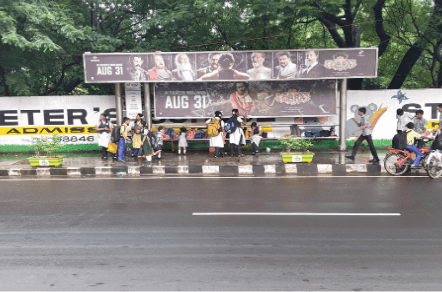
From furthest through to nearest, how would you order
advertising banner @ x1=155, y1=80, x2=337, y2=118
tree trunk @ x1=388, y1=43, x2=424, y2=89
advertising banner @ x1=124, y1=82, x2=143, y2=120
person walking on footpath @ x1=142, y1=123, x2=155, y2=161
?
tree trunk @ x1=388, y1=43, x2=424, y2=89 → advertising banner @ x1=124, y1=82, x2=143, y2=120 → advertising banner @ x1=155, y1=80, x2=337, y2=118 → person walking on footpath @ x1=142, y1=123, x2=155, y2=161

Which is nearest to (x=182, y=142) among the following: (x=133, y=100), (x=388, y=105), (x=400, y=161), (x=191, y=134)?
(x=191, y=134)

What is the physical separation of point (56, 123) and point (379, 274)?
14.0 meters

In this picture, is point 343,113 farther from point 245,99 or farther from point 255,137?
point 245,99

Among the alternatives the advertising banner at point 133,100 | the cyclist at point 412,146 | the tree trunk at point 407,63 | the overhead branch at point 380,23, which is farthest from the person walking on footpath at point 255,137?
the tree trunk at point 407,63

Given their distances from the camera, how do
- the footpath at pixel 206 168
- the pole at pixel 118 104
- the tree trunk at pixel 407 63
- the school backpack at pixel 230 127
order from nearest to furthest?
the footpath at pixel 206 168 → the school backpack at pixel 230 127 → the pole at pixel 118 104 → the tree trunk at pixel 407 63

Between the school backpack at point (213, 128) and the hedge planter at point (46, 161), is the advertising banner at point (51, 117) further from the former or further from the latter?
the school backpack at point (213, 128)

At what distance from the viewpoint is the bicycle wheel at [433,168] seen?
10094 millimetres

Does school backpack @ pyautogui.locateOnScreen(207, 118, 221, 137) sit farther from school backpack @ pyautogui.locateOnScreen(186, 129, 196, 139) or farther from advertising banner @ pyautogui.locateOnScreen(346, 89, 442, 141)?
advertising banner @ pyautogui.locateOnScreen(346, 89, 442, 141)

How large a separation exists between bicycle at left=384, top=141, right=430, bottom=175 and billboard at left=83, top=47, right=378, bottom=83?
4.02 m

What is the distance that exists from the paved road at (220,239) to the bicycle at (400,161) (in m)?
1.42

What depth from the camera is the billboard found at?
1377cm

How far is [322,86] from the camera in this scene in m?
14.8

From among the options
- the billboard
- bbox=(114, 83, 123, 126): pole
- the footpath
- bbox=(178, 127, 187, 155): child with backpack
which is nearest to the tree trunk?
the billboard

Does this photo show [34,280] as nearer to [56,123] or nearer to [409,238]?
[409,238]
